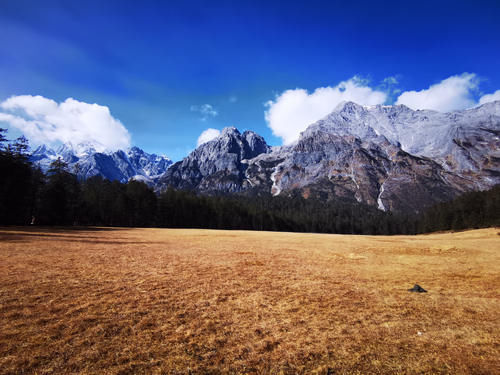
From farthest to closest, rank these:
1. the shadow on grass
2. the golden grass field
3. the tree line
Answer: the tree line → the shadow on grass → the golden grass field

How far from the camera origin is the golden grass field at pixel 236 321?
4793mm

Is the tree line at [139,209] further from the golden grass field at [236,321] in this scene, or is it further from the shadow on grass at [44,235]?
the golden grass field at [236,321]

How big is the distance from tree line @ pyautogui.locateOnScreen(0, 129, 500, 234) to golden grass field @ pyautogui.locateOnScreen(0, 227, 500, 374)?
48044mm

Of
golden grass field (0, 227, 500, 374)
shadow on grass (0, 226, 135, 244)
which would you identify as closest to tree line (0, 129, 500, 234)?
shadow on grass (0, 226, 135, 244)

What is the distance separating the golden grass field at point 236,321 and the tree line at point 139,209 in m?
48.0

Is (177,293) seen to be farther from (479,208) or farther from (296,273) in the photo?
(479,208)

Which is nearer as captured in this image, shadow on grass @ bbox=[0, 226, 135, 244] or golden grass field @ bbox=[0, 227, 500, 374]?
golden grass field @ bbox=[0, 227, 500, 374]

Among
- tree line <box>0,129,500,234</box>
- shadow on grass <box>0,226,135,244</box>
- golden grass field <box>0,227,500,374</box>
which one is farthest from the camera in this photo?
tree line <box>0,129,500,234</box>

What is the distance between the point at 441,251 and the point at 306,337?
24282 mm

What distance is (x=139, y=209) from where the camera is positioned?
75.1m

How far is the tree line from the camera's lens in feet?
151

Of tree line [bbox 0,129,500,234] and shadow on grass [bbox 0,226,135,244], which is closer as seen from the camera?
shadow on grass [bbox 0,226,135,244]

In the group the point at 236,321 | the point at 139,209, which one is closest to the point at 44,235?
the point at 236,321

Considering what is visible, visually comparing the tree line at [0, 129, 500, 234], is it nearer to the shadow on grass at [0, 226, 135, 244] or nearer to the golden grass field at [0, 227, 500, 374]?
the shadow on grass at [0, 226, 135, 244]
